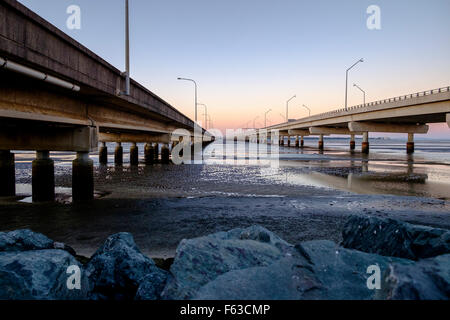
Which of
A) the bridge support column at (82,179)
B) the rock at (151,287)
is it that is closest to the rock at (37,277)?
the rock at (151,287)

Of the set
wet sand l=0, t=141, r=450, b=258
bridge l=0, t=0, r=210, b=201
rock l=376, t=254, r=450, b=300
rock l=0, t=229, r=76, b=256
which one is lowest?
wet sand l=0, t=141, r=450, b=258

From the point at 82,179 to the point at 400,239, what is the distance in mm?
12485

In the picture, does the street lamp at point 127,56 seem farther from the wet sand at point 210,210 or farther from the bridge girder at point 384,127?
the bridge girder at point 384,127

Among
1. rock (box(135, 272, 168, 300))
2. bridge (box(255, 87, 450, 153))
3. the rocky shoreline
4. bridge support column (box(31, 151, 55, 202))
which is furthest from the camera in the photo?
bridge (box(255, 87, 450, 153))

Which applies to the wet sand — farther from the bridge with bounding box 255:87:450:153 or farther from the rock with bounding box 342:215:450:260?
the bridge with bounding box 255:87:450:153

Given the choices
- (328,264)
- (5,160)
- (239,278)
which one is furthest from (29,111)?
(328,264)

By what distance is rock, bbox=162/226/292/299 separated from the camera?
10.6ft

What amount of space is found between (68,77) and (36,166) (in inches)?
224

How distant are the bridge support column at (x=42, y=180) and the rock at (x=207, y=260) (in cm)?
1141

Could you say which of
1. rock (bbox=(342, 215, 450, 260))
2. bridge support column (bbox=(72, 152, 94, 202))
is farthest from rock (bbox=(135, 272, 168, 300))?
bridge support column (bbox=(72, 152, 94, 202))

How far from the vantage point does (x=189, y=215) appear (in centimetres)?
984

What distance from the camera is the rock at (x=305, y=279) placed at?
2.94 m

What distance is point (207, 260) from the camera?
142 inches

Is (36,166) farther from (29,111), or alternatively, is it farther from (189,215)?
(189,215)
